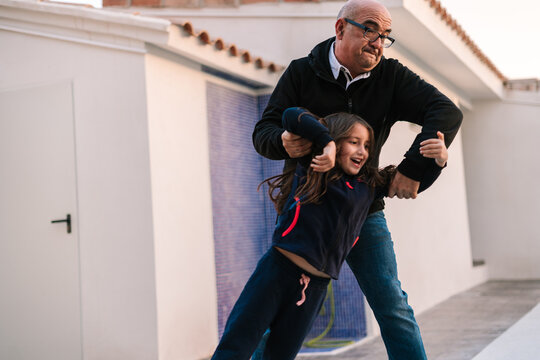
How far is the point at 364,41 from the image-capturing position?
97.0 inches

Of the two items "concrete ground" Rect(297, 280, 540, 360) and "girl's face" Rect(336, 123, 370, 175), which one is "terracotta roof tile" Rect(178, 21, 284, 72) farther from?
"girl's face" Rect(336, 123, 370, 175)

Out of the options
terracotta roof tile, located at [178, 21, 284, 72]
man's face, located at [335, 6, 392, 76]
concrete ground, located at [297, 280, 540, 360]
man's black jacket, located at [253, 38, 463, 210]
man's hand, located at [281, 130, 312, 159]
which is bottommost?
concrete ground, located at [297, 280, 540, 360]

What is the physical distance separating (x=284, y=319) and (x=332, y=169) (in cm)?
54

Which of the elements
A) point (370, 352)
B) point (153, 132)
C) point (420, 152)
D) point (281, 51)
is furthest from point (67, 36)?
point (420, 152)

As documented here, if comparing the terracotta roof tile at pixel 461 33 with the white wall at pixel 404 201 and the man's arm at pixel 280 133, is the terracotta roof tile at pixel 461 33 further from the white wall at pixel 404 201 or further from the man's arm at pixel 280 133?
the man's arm at pixel 280 133

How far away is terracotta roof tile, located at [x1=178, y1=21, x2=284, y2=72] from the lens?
521 centimetres

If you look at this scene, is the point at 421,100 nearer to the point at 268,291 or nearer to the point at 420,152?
the point at 420,152

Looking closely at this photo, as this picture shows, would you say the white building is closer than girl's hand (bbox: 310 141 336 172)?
No

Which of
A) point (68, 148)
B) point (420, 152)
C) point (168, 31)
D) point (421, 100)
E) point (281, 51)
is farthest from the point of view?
point (281, 51)

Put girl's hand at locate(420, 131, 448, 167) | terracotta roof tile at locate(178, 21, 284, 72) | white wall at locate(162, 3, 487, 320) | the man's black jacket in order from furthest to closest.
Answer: white wall at locate(162, 3, 487, 320) < terracotta roof tile at locate(178, 21, 284, 72) < the man's black jacket < girl's hand at locate(420, 131, 448, 167)

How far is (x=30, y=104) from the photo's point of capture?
547 centimetres

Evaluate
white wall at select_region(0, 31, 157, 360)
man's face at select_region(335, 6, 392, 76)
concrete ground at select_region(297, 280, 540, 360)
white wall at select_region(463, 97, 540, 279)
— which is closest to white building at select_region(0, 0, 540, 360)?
white wall at select_region(0, 31, 157, 360)

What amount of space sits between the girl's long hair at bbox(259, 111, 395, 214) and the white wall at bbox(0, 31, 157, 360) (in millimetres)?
2768

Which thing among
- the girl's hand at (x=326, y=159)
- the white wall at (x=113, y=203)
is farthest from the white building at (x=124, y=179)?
the girl's hand at (x=326, y=159)
